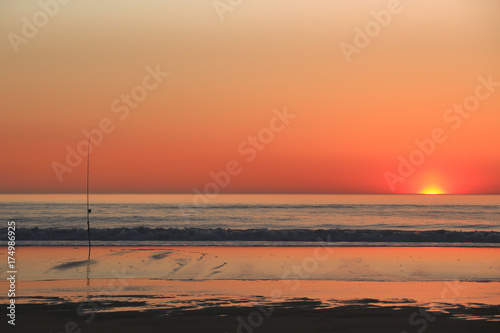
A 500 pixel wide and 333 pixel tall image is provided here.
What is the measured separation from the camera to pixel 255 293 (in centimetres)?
1132

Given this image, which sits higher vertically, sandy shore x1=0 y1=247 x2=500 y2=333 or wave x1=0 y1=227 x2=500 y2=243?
wave x1=0 y1=227 x2=500 y2=243

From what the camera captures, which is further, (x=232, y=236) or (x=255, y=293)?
(x=232, y=236)

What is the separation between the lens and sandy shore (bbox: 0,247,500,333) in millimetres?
8758

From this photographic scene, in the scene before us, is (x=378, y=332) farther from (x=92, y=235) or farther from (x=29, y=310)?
(x=92, y=235)

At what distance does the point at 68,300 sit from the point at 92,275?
3317 millimetres

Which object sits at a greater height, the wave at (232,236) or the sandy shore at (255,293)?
the wave at (232,236)

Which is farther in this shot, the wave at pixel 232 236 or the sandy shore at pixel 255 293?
the wave at pixel 232 236

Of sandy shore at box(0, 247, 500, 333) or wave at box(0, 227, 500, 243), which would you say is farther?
wave at box(0, 227, 500, 243)

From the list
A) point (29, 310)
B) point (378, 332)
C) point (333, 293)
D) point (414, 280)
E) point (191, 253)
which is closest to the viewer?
point (378, 332)

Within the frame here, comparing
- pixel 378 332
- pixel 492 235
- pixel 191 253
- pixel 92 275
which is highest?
pixel 492 235

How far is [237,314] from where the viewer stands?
9.33m

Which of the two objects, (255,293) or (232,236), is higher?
(232,236)

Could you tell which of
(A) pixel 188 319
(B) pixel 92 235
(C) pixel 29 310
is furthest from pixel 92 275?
(B) pixel 92 235

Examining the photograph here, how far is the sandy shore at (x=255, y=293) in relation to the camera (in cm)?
876
